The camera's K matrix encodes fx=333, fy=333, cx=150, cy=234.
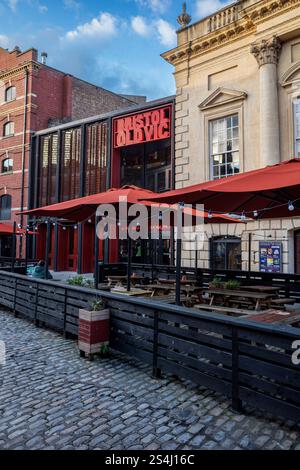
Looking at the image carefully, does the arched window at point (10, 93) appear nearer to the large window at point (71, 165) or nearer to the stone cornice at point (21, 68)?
the stone cornice at point (21, 68)

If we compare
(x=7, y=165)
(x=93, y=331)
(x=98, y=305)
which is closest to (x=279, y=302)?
(x=98, y=305)

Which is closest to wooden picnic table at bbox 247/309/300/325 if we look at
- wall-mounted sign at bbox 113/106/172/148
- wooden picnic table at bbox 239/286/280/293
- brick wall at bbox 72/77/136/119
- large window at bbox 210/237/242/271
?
wooden picnic table at bbox 239/286/280/293

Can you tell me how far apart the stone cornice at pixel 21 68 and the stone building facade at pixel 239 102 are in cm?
1175

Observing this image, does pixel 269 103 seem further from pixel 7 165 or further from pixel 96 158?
pixel 7 165

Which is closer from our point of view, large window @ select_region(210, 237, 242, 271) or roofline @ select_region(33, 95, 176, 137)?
large window @ select_region(210, 237, 242, 271)

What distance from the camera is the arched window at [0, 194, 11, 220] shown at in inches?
945

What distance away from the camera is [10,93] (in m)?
24.3

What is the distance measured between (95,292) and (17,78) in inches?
925

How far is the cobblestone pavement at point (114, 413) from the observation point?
3020mm

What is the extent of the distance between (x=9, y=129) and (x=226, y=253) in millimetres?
19099

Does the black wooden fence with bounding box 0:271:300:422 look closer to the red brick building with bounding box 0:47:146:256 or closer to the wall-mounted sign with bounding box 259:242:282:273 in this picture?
the wall-mounted sign with bounding box 259:242:282:273

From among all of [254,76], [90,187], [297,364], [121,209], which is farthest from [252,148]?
[297,364]

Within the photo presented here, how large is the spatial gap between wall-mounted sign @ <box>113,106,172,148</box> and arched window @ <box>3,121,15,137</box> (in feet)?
31.7

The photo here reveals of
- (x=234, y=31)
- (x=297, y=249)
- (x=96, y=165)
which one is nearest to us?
(x=297, y=249)
